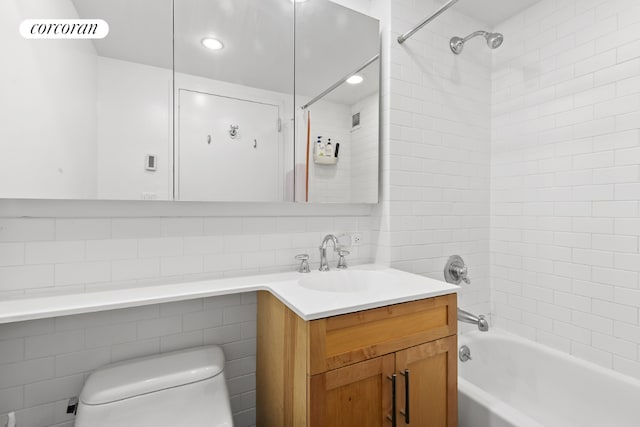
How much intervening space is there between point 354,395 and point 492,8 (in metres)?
2.38

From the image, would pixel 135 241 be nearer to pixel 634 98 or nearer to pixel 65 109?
pixel 65 109

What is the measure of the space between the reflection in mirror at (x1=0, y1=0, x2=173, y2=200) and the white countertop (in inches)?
14.4

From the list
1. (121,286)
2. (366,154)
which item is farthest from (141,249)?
(366,154)

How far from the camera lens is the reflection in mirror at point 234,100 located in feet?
4.01

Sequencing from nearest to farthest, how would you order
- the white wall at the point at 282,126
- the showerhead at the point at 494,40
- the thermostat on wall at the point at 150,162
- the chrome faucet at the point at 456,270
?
the thermostat on wall at the point at 150,162 → the white wall at the point at 282,126 → the showerhead at the point at 494,40 → the chrome faucet at the point at 456,270

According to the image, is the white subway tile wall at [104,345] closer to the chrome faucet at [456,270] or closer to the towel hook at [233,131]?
the towel hook at [233,131]

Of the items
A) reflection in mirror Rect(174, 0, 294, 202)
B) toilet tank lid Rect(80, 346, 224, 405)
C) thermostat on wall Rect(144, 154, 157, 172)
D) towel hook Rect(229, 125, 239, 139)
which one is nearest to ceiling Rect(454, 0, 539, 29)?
reflection in mirror Rect(174, 0, 294, 202)

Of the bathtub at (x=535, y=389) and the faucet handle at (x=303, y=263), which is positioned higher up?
the faucet handle at (x=303, y=263)

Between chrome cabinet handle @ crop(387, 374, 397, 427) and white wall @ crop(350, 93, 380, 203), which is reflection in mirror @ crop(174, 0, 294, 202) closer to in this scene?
white wall @ crop(350, 93, 380, 203)

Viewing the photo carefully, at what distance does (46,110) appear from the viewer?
100 centimetres

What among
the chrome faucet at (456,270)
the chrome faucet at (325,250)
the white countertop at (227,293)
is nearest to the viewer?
the white countertop at (227,293)

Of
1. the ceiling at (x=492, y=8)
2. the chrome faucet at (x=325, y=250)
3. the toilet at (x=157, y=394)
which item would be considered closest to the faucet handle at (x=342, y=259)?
the chrome faucet at (x=325, y=250)

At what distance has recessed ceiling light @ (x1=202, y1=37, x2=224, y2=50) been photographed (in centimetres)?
125

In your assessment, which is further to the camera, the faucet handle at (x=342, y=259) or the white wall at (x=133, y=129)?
the faucet handle at (x=342, y=259)
